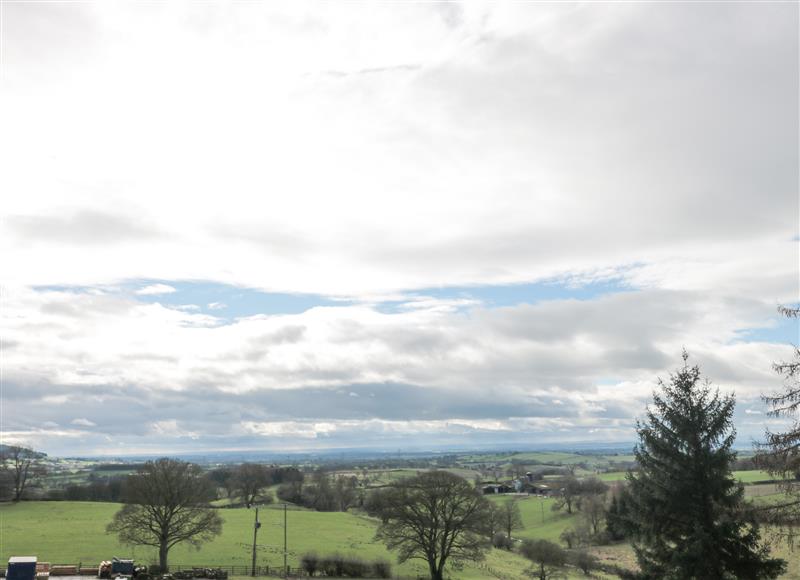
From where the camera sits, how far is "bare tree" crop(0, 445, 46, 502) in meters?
106

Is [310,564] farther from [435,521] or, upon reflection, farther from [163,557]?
[163,557]

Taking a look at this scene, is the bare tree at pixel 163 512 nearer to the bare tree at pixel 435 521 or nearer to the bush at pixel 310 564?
the bush at pixel 310 564

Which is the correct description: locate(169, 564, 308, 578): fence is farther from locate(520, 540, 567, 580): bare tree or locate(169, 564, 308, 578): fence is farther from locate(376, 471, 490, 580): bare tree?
locate(520, 540, 567, 580): bare tree

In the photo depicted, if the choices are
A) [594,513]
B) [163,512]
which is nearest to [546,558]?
[594,513]

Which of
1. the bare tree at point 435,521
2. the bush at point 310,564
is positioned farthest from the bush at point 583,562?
the bush at point 310,564

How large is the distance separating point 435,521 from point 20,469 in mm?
81184

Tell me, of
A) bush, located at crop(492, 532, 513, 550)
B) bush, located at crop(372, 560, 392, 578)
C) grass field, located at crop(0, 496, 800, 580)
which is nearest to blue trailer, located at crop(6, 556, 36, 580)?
grass field, located at crop(0, 496, 800, 580)

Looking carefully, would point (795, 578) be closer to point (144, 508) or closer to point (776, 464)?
point (776, 464)

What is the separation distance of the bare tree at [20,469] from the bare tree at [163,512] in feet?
190

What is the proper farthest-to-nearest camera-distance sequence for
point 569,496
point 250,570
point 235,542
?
1. point 569,496
2. point 235,542
3. point 250,570

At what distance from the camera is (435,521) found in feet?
205

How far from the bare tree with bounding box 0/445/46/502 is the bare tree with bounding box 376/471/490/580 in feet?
248

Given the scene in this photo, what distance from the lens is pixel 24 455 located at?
113m

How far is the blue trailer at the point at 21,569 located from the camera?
47375 mm
